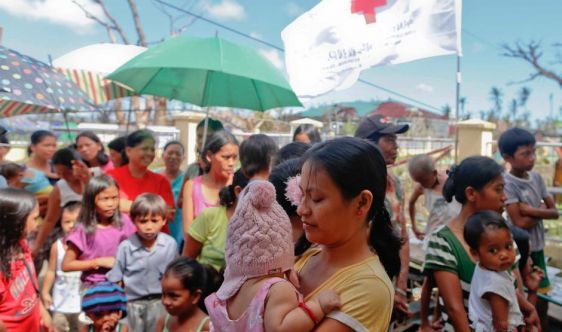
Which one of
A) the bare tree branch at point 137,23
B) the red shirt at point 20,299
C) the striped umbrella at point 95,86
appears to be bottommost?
the red shirt at point 20,299

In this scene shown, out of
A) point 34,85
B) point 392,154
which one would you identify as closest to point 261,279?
point 392,154

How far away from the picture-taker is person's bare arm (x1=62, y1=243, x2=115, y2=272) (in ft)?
9.71

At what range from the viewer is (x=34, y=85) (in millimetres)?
3109

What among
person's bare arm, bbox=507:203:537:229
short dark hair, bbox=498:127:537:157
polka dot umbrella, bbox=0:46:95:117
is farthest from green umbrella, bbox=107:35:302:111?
person's bare arm, bbox=507:203:537:229

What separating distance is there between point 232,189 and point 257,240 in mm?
1297

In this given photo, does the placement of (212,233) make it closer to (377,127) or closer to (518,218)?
(377,127)

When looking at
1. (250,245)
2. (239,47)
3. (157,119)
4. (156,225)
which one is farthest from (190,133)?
(250,245)

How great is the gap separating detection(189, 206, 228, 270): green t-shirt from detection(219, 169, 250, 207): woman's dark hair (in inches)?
2.0

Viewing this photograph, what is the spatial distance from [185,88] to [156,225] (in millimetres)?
1964

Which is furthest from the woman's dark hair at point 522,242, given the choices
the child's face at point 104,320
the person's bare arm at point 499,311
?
the child's face at point 104,320

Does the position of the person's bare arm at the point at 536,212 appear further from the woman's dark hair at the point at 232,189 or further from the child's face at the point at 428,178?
the woman's dark hair at the point at 232,189

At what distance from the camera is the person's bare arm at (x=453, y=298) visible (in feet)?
6.39

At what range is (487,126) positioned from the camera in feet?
26.2

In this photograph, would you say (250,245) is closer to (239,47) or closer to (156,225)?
(156,225)
